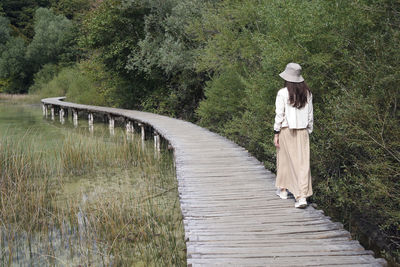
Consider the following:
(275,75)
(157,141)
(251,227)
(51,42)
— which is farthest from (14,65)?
(251,227)

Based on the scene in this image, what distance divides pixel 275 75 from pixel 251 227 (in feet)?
12.6

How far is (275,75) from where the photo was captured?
6.97m

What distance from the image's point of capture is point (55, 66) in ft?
135

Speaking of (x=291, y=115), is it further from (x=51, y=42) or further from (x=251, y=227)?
(x=51, y=42)

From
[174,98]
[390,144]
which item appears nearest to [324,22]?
[390,144]

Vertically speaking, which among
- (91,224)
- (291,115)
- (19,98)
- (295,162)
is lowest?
(91,224)

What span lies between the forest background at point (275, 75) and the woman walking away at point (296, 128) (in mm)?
591

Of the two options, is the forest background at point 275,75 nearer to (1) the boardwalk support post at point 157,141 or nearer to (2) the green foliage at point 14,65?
(1) the boardwalk support post at point 157,141

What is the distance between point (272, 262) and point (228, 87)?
325 inches

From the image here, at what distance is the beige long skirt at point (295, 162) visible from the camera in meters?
4.22

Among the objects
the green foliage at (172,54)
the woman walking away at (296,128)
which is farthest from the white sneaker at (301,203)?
the green foliage at (172,54)

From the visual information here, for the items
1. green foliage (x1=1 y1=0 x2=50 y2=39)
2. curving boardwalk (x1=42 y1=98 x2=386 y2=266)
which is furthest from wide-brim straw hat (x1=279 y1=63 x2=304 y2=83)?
green foliage (x1=1 y1=0 x2=50 y2=39)

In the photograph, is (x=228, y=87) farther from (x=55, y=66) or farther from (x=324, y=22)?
(x=55, y=66)

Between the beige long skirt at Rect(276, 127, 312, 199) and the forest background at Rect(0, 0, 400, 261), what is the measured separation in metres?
0.60
